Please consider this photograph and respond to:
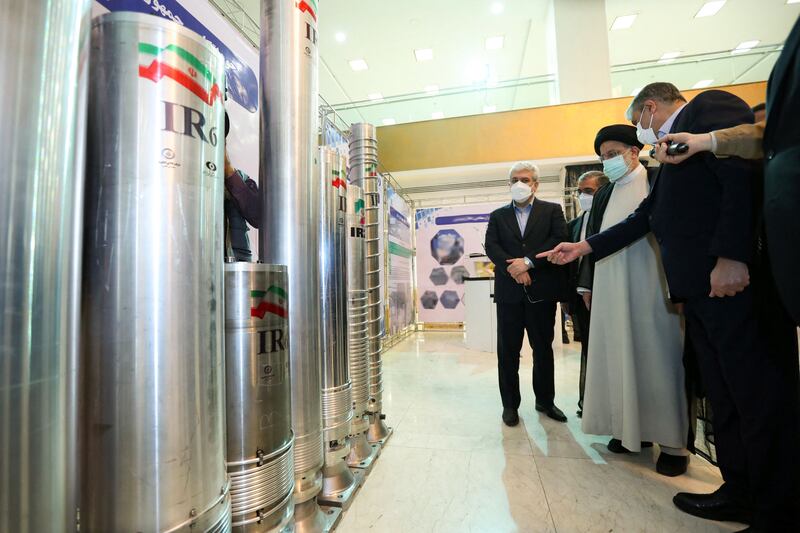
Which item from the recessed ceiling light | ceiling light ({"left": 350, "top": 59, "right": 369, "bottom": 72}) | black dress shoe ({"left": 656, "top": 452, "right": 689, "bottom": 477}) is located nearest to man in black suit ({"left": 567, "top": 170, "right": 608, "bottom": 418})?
black dress shoe ({"left": 656, "top": 452, "right": 689, "bottom": 477})

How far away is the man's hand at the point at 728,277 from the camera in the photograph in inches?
41.0

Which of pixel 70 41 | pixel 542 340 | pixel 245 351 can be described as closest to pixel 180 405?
pixel 245 351

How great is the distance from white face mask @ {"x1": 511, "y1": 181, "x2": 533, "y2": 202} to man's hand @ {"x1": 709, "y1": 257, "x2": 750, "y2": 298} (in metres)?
1.10

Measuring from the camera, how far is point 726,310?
1.08 meters

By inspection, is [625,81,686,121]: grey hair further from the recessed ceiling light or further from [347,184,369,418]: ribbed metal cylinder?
the recessed ceiling light

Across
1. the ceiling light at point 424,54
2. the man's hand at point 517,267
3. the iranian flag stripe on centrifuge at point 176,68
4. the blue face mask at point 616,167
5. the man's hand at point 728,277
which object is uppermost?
the ceiling light at point 424,54

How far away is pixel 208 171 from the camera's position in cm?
65

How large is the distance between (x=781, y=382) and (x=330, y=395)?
4.35 feet

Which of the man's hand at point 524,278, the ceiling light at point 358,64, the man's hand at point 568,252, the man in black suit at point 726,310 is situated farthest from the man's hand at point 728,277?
the ceiling light at point 358,64

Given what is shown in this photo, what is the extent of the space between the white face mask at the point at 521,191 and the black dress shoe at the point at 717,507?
1.49m

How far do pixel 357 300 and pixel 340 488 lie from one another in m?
0.69

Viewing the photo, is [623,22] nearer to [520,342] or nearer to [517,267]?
[517,267]

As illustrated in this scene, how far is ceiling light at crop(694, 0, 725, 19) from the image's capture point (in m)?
5.92

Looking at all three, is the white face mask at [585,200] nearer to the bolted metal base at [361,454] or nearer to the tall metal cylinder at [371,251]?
the tall metal cylinder at [371,251]
